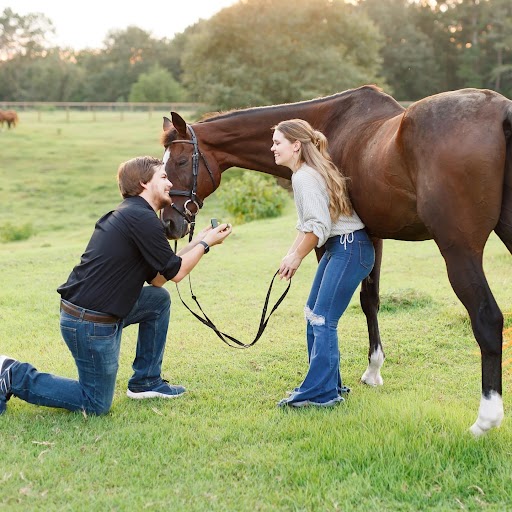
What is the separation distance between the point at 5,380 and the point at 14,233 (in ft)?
37.6

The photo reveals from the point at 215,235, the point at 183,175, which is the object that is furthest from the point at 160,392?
the point at 183,175

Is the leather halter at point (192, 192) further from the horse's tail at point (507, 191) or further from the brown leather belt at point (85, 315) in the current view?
the horse's tail at point (507, 191)

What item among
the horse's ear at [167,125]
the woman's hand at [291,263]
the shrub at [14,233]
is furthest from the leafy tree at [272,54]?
the woman's hand at [291,263]

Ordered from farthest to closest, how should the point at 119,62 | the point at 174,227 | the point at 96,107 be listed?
the point at 119,62 < the point at 96,107 < the point at 174,227

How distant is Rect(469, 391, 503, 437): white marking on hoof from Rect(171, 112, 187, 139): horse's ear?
2.73 m

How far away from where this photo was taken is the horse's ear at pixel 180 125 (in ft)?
15.0

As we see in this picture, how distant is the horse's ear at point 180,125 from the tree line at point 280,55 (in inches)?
932

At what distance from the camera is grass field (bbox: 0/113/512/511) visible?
117 inches

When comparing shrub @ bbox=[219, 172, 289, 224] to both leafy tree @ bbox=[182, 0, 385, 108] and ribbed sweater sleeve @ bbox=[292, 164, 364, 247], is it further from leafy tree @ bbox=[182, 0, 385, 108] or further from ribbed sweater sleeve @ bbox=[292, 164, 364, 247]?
leafy tree @ bbox=[182, 0, 385, 108]

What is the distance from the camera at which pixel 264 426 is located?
375cm

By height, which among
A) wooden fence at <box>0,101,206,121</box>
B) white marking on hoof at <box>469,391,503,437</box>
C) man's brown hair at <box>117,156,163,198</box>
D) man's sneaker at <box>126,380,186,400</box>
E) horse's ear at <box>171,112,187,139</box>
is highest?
wooden fence at <box>0,101,206,121</box>

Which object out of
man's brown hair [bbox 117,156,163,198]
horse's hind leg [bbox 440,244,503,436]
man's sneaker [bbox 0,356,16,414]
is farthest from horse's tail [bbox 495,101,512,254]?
man's sneaker [bbox 0,356,16,414]

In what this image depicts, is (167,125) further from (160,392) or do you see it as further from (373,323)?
(373,323)

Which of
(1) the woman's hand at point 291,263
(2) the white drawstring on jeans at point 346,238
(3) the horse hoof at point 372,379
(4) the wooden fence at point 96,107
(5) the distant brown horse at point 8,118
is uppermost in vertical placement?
(4) the wooden fence at point 96,107
